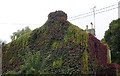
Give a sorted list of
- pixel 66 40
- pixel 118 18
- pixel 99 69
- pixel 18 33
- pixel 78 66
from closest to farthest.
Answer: pixel 78 66 < pixel 66 40 < pixel 99 69 < pixel 118 18 < pixel 18 33

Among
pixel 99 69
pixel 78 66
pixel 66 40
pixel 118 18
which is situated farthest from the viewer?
pixel 118 18

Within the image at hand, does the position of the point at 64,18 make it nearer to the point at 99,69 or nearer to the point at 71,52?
the point at 71,52

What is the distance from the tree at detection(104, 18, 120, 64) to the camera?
35.1 m

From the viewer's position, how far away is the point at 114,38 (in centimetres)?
3506

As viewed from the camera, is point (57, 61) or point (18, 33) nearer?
point (57, 61)

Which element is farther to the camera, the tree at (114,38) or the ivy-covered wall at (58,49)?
the tree at (114,38)

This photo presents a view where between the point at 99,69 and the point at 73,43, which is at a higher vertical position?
the point at 73,43

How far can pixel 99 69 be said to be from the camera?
664 inches

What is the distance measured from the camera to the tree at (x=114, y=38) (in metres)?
35.1

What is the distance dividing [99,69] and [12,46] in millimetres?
5780

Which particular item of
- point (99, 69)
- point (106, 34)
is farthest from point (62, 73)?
point (106, 34)

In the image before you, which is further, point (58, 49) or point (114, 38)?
point (114, 38)

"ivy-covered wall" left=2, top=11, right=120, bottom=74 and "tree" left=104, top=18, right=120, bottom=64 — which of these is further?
"tree" left=104, top=18, right=120, bottom=64

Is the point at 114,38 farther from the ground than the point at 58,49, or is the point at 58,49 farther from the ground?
the point at 114,38
